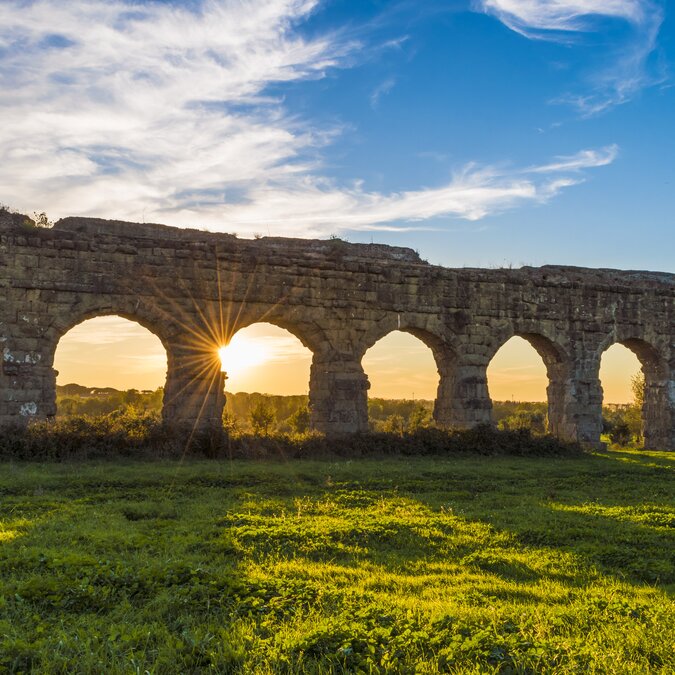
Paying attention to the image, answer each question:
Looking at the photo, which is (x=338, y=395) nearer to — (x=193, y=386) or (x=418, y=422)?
(x=418, y=422)


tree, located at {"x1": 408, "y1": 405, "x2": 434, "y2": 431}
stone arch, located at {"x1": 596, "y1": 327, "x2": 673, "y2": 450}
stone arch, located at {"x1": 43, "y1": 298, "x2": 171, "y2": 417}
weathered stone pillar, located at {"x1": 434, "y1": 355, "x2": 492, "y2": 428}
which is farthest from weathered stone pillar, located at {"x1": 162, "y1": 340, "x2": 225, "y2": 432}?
stone arch, located at {"x1": 596, "y1": 327, "x2": 673, "y2": 450}

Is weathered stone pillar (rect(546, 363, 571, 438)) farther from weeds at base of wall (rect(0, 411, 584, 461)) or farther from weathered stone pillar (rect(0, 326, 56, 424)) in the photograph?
weathered stone pillar (rect(0, 326, 56, 424))

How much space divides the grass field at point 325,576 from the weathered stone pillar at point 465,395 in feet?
27.3

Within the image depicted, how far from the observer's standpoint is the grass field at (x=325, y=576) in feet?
14.6

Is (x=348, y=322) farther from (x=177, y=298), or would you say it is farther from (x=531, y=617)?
(x=531, y=617)

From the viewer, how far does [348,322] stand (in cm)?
2011

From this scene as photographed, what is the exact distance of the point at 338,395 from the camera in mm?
19719

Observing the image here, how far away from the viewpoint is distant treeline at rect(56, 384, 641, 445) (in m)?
21.4

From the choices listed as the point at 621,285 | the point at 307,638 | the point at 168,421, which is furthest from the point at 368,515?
the point at 621,285

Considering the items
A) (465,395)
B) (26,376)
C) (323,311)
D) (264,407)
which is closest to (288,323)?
(323,311)

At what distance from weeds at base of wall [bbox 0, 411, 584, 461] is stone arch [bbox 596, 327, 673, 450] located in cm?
631

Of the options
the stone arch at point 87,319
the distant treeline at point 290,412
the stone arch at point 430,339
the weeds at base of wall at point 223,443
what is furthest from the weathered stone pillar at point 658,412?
the stone arch at point 87,319

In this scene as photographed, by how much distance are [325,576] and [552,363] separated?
1847cm

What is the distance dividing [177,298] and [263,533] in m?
11.7
